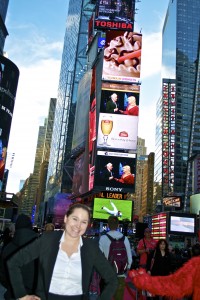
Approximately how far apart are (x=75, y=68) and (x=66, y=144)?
2176cm

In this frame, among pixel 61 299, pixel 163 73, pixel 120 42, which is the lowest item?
pixel 61 299

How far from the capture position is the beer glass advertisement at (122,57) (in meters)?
53.6

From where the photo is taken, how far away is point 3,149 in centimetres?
5491

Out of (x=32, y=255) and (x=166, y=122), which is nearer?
(x=32, y=255)

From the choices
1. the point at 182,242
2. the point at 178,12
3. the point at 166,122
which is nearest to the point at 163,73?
the point at 178,12

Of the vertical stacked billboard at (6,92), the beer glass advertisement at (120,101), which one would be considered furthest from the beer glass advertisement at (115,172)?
the vertical stacked billboard at (6,92)

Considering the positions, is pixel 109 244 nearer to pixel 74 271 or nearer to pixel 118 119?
pixel 74 271

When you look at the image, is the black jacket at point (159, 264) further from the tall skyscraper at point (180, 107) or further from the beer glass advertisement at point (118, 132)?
the tall skyscraper at point (180, 107)

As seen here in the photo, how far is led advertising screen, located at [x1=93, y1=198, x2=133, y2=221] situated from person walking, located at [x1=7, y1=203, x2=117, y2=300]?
41399mm

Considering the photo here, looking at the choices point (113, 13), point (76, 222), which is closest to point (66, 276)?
point (76, 222)

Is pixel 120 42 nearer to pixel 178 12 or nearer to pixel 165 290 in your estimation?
pixel 165 290

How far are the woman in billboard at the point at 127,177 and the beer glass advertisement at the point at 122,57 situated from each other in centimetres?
1383

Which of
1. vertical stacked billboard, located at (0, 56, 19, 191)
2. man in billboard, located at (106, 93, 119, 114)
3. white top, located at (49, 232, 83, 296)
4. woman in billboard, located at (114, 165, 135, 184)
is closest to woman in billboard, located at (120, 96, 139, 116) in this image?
man in billboard, located at (106, 93, 119, 114)

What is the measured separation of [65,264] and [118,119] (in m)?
47.2
